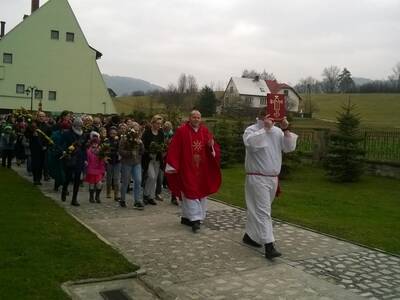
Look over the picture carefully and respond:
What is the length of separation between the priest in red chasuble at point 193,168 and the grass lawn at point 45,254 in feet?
5.88

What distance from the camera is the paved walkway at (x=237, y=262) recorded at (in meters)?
6.07

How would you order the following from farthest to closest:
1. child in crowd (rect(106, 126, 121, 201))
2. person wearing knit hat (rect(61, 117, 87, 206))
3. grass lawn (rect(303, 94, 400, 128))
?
grass lawn (rect(303, 94, 400, 128)), child in crowd (rect(106, 126, 121, 201)), person wearing knit hat (rect(61, 117, 87, 206))

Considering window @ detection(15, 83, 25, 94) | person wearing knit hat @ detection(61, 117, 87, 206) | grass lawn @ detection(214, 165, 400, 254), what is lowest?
grass lawn @ detection(214, 165, 400, 254)

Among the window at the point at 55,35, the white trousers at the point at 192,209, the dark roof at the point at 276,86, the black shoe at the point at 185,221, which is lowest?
the black shoe at the point at 185,221

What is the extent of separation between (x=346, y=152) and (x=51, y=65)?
115ft

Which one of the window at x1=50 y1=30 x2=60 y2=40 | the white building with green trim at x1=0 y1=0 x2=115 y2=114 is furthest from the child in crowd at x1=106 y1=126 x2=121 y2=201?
the window at x1=50 y1=30 x2=60 y2=40

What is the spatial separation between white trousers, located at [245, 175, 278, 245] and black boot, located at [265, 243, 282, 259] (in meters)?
0.06

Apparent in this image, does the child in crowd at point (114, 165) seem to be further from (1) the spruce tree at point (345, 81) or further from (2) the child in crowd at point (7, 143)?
(1) the spruce tree at point (345, 81)

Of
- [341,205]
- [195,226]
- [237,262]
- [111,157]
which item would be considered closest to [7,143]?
[111,157]

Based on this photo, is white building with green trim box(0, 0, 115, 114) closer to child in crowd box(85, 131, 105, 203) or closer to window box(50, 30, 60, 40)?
window box(50, 30, 60, 40)

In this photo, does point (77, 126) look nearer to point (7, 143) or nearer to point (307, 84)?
point (7, 143)

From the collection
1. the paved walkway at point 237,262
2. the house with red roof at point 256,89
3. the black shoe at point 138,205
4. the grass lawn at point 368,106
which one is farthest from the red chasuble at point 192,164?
the house with red roof at point 256,89

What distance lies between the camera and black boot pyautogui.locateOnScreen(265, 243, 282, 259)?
7359 millimetres

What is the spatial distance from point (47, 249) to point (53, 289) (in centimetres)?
168
